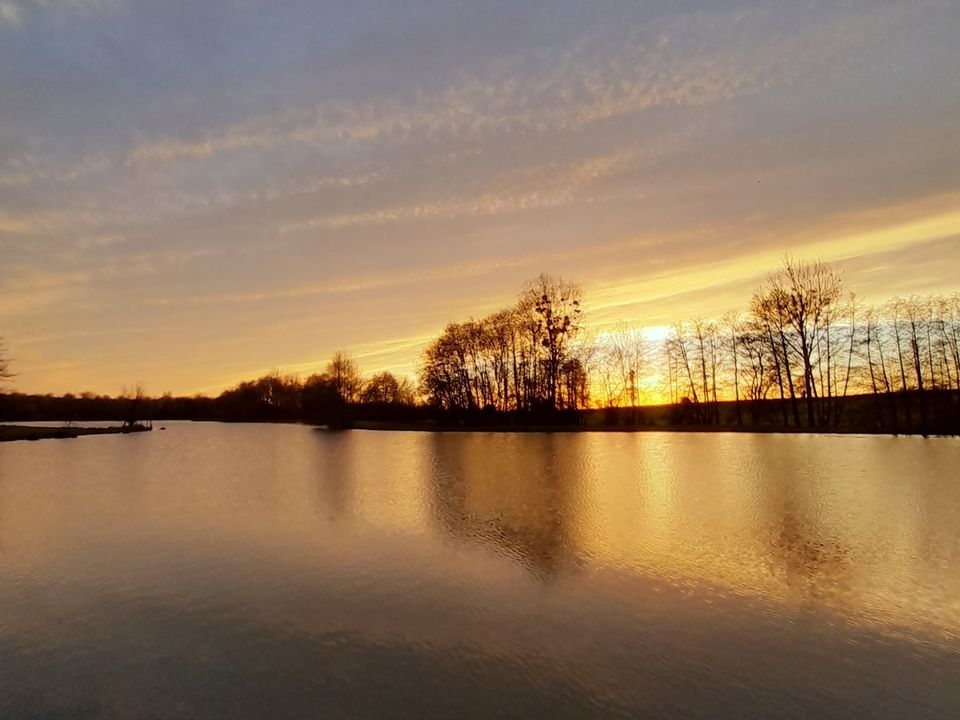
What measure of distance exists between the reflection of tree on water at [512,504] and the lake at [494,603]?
11 centimetres

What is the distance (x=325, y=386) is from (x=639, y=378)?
53.5m

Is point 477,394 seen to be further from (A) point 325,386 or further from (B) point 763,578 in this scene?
(B) point 763,578

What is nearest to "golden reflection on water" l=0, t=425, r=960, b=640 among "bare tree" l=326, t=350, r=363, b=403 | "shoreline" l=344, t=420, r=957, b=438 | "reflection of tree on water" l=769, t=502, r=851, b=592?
"reflection of tree on water" l=769, t=502, r=851, b=592

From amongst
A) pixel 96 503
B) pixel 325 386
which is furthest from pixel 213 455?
pixel 325 386

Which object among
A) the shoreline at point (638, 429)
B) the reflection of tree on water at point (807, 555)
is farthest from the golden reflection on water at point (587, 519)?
the shoreline at point (638, 429)

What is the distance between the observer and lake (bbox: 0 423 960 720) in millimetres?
5383

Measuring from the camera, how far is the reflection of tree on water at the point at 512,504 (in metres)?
10.6

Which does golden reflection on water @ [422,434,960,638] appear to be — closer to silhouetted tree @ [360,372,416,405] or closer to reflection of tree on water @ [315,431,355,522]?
reflection of tree on water @ [315,431,355,522]

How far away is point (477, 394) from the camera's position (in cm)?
6794

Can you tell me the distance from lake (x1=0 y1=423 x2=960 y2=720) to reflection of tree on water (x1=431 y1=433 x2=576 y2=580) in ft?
0.37

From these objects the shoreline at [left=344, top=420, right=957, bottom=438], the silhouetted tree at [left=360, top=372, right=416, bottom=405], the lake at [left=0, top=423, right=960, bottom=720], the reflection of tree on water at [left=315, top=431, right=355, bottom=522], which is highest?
the silhouetted tree at [left=360, top=372, right=416, bottom=405]

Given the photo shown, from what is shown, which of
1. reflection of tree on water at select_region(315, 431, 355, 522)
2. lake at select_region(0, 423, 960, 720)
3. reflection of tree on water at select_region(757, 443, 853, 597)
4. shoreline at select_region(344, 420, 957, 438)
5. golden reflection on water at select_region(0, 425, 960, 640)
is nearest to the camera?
lake at select_region(0, 423, 960, 720)

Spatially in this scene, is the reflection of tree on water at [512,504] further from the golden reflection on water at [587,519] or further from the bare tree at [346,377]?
the bare tree at [346,377]

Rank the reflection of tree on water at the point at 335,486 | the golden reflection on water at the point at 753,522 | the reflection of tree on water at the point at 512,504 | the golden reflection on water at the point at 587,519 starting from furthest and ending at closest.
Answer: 1. the reflection of tree on water at the point at 335,486
2. the reflection of tree on water at the point at 512,504
3. the golden reflection on water at the point at 587,519
4. the golden reflection on water at the point at 753,522
